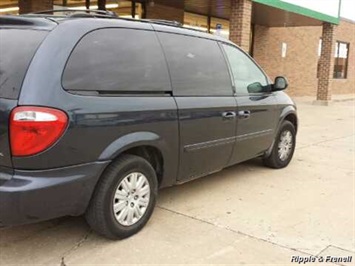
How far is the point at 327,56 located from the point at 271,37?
128 inches

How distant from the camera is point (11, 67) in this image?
135 inches

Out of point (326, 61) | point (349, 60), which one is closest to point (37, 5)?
point (326, 61)

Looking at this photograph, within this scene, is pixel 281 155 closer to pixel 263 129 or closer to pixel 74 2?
pixel 263 129

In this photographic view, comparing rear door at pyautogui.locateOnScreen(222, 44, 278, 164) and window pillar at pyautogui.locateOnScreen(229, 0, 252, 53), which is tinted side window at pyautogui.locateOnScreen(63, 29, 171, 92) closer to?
rear door at pyautogui.locateOnScreen(222, 44, 278, 164)

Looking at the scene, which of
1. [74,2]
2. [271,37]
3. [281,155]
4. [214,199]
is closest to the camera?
[214,199]

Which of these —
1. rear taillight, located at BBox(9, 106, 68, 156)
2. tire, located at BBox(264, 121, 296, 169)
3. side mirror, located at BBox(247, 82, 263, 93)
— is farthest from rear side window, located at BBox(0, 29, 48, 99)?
tire, located at BBox(264, 121, 296, 169)

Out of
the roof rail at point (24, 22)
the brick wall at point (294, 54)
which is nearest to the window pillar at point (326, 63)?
the brick wall at point (294, 54)

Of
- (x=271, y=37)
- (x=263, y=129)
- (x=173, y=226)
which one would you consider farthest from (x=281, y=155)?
(x=271, y=37)

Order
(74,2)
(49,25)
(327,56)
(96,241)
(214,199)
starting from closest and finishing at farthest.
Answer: (49,25) < (96,241) < (214,199) < (74,2) < (327,56)

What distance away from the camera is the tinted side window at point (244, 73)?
544 cm

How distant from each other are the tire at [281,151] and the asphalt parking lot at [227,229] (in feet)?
0.61

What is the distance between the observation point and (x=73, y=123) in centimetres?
343

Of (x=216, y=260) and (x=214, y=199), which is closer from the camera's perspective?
(x=216, y=260)

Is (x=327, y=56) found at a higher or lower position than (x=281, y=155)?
higher
